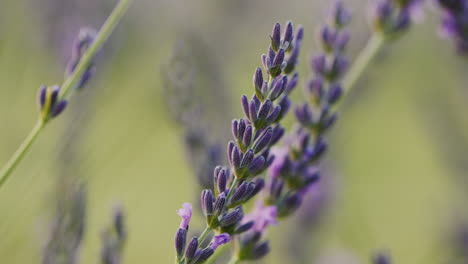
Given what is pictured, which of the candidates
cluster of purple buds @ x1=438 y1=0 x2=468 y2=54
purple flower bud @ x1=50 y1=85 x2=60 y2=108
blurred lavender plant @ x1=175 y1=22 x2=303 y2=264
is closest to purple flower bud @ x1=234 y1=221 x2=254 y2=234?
blurred lavender plant @ x1=175 y1=22 x2=303 y2=264

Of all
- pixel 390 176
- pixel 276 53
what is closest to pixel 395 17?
pixel 276 53

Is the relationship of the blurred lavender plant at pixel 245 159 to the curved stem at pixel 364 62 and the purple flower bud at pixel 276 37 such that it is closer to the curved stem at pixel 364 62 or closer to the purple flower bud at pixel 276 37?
the purple flower bud at pixel 276 37

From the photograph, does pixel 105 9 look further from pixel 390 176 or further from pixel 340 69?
pixel 390 176

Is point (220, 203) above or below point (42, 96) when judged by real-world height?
below

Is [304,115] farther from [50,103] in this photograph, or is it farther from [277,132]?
[50,103]

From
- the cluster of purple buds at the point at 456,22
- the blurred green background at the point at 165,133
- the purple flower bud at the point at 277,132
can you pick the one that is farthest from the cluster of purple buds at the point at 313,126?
the blurred green background at the point at 165,133

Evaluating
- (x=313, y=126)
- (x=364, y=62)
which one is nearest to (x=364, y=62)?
(x=364, y=62)
